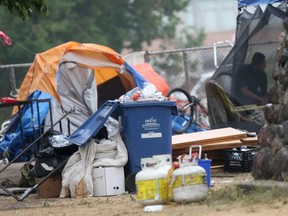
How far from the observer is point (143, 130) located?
13.3m

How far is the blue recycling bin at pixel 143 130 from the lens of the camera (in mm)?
13188

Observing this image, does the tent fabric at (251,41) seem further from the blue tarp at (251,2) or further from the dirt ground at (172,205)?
the dirt ground at (172,205)

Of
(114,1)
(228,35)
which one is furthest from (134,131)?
(228,35)

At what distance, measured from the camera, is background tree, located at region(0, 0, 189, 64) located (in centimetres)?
3209

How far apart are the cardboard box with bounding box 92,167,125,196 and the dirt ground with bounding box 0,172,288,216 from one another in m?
0.20

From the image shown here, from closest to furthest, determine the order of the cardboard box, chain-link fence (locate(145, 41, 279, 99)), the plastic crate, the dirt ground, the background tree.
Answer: the dirt ground
the cardboard box
the plastic crate
chain-link fence (locate(145, 41, 279, 99))
the background tree

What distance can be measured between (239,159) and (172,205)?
440cm

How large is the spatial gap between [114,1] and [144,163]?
2558cm

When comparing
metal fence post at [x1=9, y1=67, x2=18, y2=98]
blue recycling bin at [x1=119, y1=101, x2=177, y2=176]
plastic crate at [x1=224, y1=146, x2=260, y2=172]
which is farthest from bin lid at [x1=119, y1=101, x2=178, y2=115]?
metal fence post at [x1=9, y1=67, x2=18, y2=98]

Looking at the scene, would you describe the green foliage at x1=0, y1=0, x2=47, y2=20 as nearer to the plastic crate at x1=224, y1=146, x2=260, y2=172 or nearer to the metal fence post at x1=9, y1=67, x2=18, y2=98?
the plastic crate at x1=224, y1=146, x2=260, y2=172

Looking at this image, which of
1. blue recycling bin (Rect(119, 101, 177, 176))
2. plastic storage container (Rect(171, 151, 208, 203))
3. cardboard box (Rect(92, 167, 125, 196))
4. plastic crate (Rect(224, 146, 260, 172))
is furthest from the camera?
plastic crate (Rect(224, 146, 260, 172))

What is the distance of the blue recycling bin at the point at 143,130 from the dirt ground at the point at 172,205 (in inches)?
24.5

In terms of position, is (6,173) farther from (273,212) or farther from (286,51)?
(273,212)

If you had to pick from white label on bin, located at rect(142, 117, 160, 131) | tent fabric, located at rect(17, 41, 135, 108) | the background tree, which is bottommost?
white label on bin, located at rect(142, 117, 160, 131)
